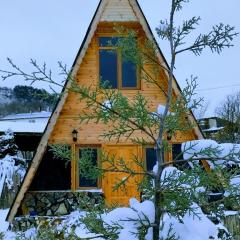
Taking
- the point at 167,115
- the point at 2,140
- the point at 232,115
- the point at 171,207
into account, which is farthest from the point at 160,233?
the point at 232,115

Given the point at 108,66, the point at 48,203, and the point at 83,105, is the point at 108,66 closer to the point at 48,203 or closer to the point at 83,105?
the point at 83,105

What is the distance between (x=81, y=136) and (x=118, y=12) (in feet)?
11.4

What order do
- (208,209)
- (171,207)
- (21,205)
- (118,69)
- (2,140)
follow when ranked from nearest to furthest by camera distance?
(171,207) → (208,209) → (21,205) → (118,69) → (2,140)

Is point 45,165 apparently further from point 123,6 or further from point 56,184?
point 123,6

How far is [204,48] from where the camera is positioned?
3.41m

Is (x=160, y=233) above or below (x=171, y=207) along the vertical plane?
below

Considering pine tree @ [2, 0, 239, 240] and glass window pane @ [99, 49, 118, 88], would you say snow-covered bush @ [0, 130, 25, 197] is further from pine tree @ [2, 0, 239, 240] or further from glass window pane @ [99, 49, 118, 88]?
pine tree @ [2, 0, 239, 240]

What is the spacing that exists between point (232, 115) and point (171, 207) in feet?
122

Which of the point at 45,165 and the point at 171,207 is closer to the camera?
the point at 171,207

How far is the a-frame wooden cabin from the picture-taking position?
474 inches

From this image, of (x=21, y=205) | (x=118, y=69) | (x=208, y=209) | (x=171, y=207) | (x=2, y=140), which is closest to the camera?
(x=171, y=207)

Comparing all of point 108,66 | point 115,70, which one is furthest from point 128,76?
point 108,66

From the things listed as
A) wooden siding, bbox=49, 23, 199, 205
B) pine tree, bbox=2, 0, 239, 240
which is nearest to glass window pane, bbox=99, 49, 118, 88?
wooden siding, bbox=49, 23, 199, 205

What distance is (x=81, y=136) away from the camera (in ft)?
40.5
